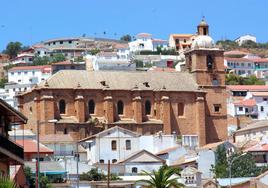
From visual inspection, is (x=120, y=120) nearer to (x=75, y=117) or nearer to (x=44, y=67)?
(x=75, y=117)

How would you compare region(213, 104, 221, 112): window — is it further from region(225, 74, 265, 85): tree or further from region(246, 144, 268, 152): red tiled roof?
region(225, 74, 265, 85): tree

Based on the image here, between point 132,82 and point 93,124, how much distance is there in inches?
352

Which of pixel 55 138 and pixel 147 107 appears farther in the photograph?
pixel 147 107

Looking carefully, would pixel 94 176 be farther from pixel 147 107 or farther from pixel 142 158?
pixel 147 107

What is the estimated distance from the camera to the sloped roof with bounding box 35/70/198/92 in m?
107

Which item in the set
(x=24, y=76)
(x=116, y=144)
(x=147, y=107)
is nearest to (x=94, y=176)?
(x=116, y=144)

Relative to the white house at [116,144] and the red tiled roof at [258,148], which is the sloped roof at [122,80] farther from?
the red tiled roof at [258,148]

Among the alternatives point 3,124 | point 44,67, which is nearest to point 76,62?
point 44,67

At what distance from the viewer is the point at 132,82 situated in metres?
110

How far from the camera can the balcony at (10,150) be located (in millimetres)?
28859

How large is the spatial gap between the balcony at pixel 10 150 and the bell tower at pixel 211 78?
7868 centimetres

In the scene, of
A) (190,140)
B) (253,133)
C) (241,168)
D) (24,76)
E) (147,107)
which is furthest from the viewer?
(24,76)

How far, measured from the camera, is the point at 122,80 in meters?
110

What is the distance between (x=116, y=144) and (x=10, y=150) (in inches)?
2621
